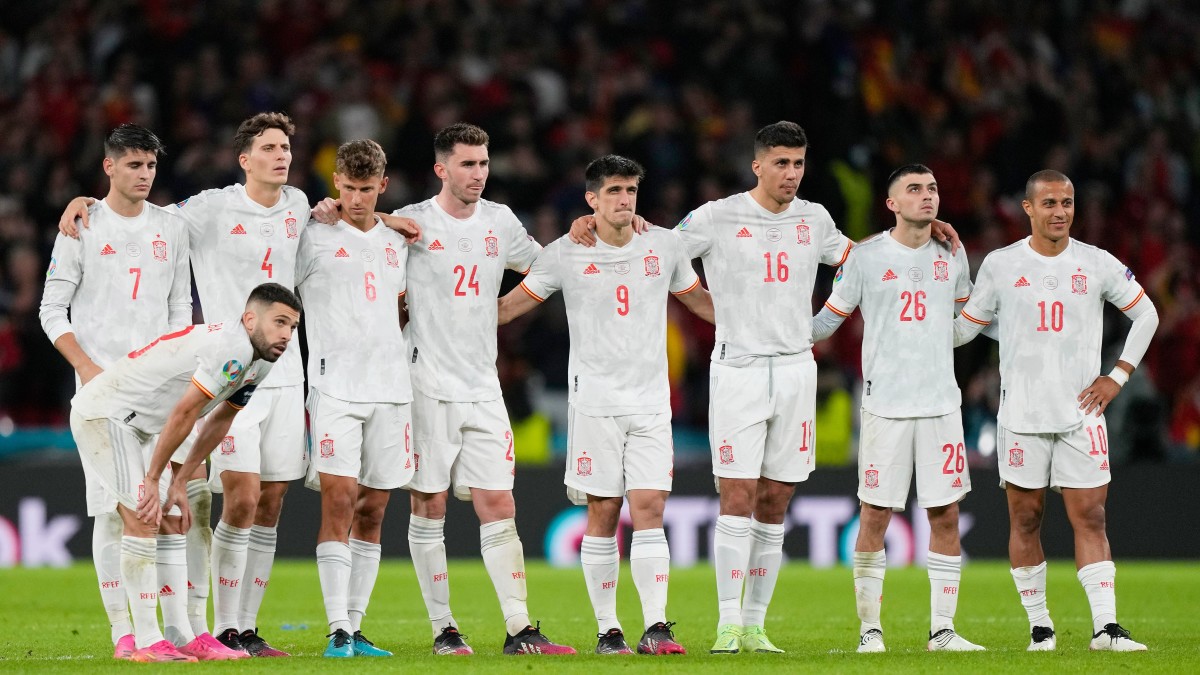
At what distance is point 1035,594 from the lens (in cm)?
977

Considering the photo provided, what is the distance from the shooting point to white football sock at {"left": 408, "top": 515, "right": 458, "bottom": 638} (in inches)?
388

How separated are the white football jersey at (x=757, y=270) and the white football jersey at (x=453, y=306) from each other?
118 cm

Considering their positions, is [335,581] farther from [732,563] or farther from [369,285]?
[732,563]

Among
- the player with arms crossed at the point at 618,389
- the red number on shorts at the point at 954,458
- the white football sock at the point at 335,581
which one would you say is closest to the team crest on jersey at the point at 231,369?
the white football sock at the point at 335,581

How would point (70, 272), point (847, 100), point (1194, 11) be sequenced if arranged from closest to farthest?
1. point (70, 272)
2. point (847, 100)
3. point (1194, 11)

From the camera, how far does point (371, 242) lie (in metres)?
9.74

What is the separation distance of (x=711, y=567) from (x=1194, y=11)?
1112 cm

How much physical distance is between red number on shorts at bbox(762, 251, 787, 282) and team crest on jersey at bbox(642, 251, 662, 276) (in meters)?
0.60

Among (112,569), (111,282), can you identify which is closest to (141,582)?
(112,569)

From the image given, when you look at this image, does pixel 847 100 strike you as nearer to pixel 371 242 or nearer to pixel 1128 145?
pixel 1128 145

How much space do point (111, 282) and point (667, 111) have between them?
10796mm

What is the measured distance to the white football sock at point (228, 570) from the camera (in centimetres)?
953

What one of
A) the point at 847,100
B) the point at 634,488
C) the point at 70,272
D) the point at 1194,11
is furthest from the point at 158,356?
the point at 1194,11

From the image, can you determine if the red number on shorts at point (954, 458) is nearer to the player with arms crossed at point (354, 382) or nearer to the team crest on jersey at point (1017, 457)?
the team crest on jersey at point (1017, 457)
